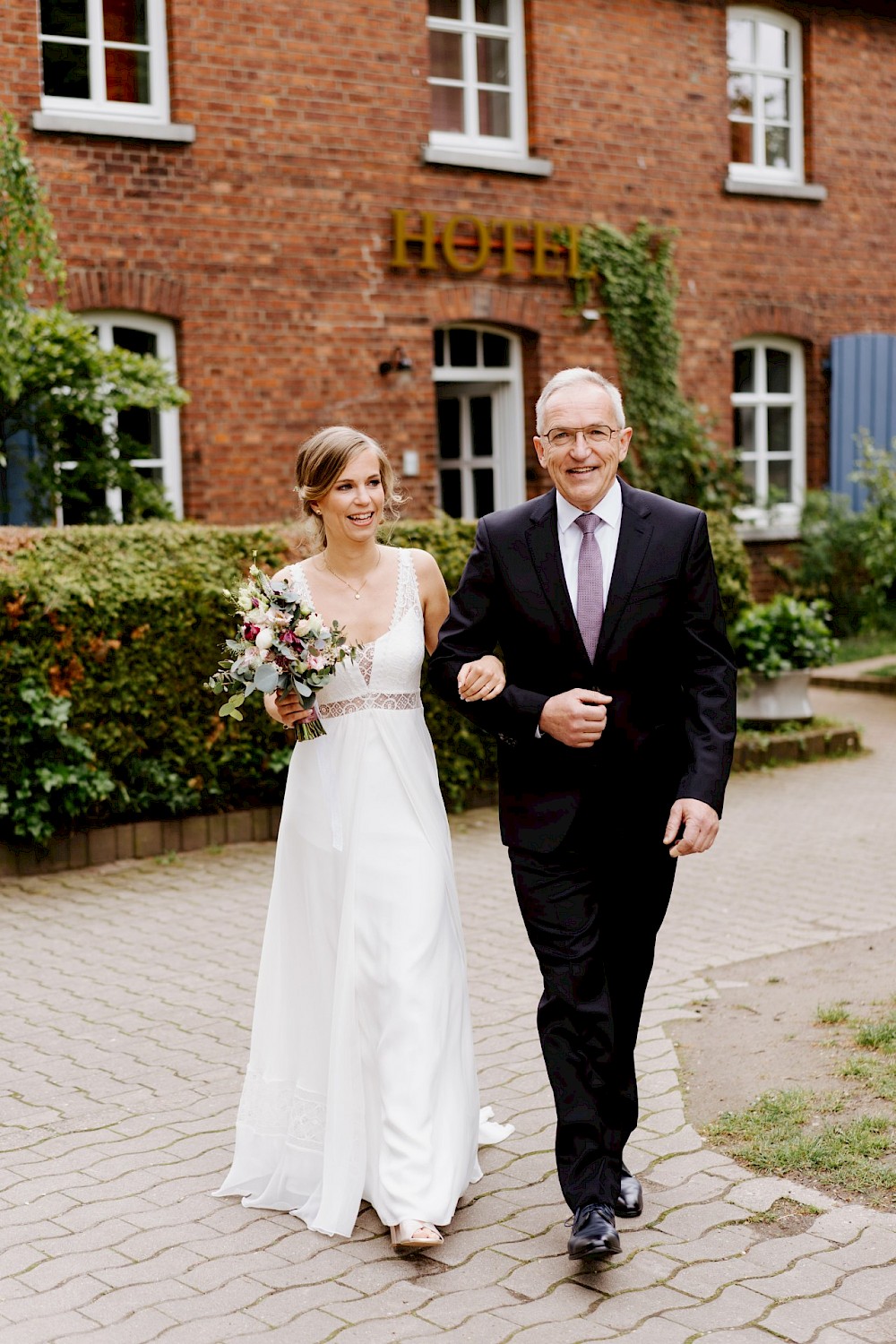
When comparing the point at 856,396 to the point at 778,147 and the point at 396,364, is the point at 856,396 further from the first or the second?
the point at 396,364

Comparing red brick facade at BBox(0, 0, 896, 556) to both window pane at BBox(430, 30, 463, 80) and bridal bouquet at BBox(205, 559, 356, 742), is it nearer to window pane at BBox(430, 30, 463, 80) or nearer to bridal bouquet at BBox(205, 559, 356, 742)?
window pane at BBox(430, 30, 463, 80)

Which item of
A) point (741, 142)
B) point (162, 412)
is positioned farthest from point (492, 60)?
point (162, 412)

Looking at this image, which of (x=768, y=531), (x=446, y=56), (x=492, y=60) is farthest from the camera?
(x=768, y=531)

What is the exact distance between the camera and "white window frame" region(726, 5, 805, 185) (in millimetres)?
15844

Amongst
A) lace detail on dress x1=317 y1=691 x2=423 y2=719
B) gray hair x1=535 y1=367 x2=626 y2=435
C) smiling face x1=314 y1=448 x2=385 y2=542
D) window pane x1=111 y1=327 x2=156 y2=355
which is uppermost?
window pane x1=111 y1=327 x2=156 y2=355

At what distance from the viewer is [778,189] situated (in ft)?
52.1

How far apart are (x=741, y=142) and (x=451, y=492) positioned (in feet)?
15.1

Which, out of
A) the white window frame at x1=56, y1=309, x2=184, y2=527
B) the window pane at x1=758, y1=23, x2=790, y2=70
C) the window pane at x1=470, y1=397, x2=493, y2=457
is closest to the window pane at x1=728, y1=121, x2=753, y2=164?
the window pane at x1=758, y1=23, x2=790, y2=70

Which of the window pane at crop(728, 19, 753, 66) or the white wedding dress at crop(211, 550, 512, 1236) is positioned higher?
the window pane at crop(728, 19, 753, 66)

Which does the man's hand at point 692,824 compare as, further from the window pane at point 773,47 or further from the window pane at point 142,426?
the window pane at point 773,47

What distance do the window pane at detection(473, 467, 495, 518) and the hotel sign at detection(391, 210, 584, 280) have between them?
6.00 ft

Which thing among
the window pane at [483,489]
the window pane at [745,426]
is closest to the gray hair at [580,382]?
the window pane at [483,489]

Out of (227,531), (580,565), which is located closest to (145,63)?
(227,531)

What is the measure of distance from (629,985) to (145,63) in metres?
10.0
